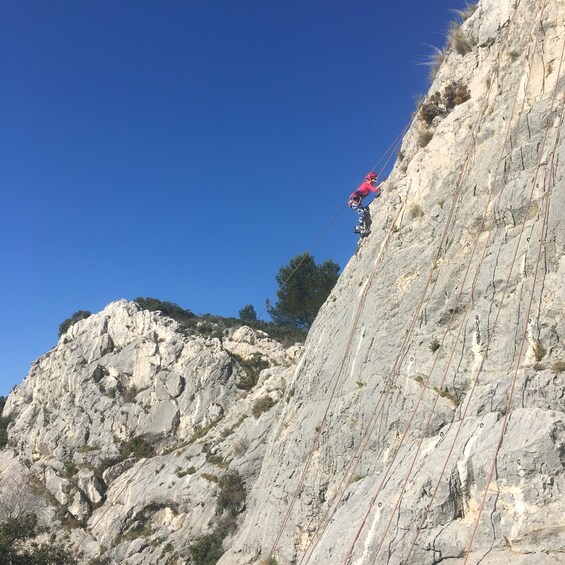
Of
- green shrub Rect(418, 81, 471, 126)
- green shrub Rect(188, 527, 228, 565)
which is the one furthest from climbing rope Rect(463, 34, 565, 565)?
green shrub Rect(188, 527, 228, 565)

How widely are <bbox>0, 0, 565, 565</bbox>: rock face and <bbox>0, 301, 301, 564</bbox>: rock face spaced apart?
0.78ft

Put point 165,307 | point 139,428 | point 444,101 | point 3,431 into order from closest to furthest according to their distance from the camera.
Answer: point 444,101 < point 139,428 < point 3,431 < point 165,307

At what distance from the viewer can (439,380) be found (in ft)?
41.8

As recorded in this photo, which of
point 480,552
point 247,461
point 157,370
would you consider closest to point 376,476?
point 480,552

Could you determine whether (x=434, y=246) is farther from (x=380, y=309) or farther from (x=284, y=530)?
(x=284, y=530)

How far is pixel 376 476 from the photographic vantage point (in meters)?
12.7

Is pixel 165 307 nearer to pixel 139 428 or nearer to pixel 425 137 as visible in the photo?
pixel 139 428

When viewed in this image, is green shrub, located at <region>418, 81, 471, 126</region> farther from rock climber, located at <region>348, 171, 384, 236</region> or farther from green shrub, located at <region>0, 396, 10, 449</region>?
green shrub, located at <region>0, 396, 10, 449</region>

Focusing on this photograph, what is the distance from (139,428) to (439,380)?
90.0 ft

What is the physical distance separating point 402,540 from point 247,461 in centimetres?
1426

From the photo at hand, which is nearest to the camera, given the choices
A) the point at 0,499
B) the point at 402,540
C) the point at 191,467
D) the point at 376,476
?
the point at 402,540

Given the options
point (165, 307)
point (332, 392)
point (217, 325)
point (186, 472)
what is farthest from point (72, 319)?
point (332, 392)

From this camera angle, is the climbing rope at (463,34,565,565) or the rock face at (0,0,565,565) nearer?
the climbing rope at (463,34,565,565)

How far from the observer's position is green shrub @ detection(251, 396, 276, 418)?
26109 mm
